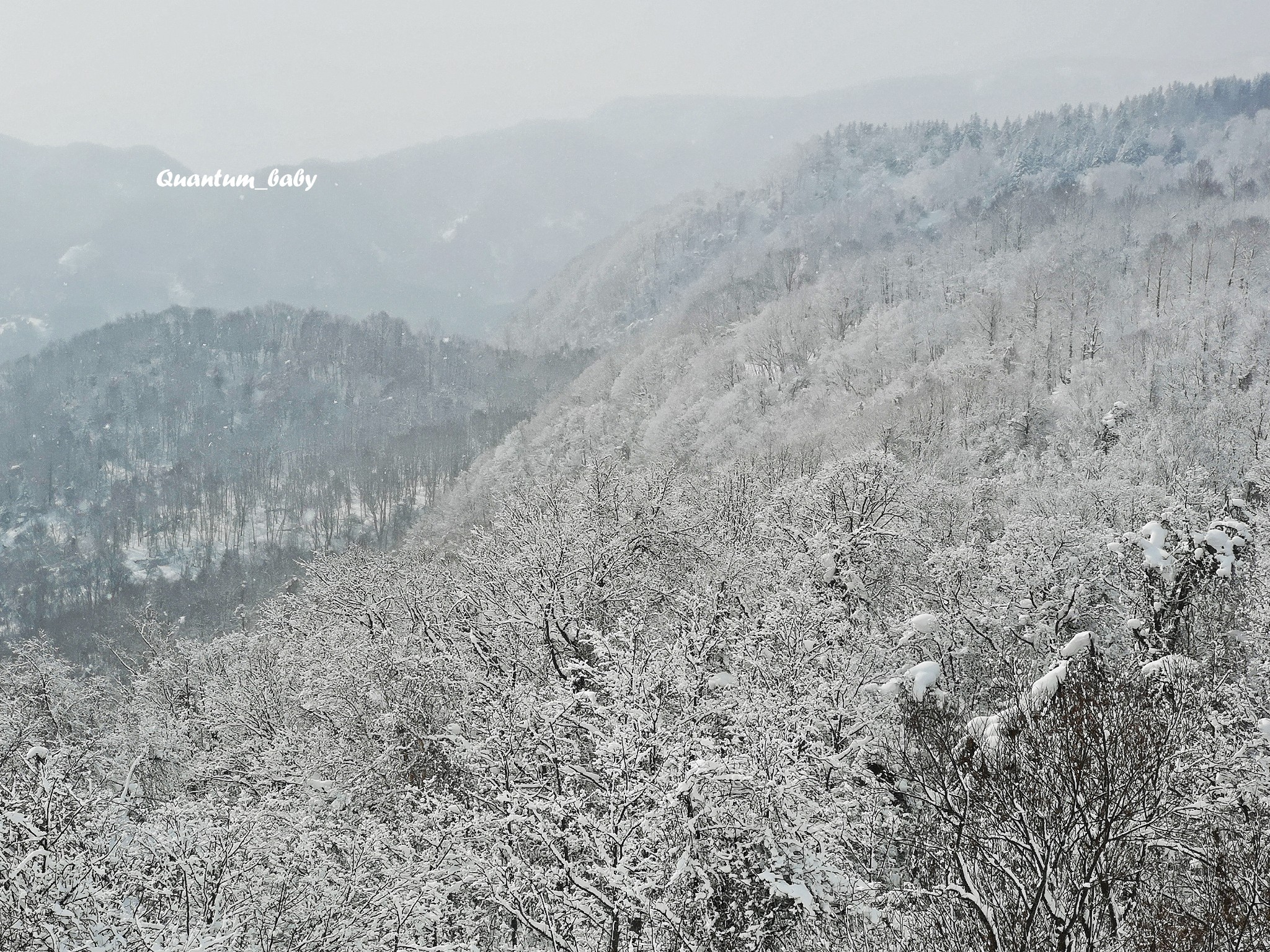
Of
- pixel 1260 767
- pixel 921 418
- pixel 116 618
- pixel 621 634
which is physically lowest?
pixel 116 618

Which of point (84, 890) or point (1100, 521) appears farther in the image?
point (1100, 521)

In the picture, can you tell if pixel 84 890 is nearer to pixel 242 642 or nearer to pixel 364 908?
pixel 364 908

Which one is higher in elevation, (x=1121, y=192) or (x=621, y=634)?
(x=1121, y=192)

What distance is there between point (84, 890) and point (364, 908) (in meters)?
4.28

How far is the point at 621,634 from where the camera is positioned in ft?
53.4

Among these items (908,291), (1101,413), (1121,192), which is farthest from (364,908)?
(1121,192)

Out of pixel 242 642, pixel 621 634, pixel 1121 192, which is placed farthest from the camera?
pixel 1121 192

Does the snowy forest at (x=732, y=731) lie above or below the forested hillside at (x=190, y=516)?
above

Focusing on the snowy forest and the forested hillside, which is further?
the forested hillside

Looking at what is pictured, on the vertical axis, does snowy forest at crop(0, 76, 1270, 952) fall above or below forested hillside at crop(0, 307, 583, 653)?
above

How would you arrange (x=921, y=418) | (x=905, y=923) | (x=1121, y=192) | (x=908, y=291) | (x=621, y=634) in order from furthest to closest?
(x=1121, y=192), (x=908, y=291), (x=921, y=418), (x=621, y=634), (x=905, y=923)

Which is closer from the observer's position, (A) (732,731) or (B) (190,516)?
(A) (732,731)

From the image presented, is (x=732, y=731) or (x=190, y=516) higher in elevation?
(x=732, y=731)

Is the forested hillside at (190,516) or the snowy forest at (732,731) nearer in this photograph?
the snowy forest at (732,731)
